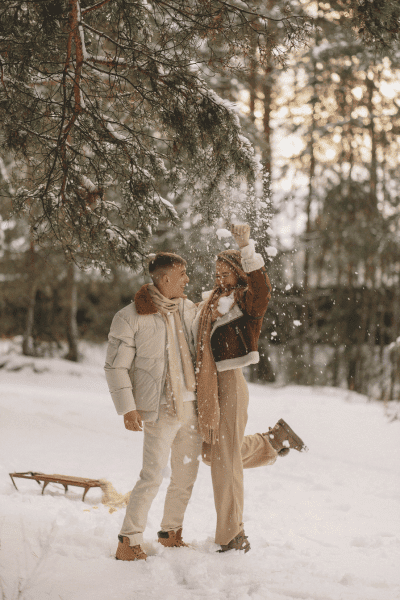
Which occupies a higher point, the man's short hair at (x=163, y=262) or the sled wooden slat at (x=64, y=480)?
the man's short hair at (x=163, y=262)

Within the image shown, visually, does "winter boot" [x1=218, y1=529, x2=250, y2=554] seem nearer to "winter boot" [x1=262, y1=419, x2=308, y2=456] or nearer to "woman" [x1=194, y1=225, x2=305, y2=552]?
"woman" [x1=194, y1=225, x2=305, y2=552]

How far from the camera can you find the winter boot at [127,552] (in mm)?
3402

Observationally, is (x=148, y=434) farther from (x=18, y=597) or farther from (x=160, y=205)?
(x=160, y=205)

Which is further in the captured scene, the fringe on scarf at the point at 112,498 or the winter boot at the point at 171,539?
the fringe on scarf at the point at 112,498

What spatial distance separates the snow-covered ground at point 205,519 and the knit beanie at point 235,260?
6.10 feet

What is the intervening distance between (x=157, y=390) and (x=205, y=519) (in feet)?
5.47

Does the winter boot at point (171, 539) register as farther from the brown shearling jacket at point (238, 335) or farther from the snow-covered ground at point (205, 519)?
the brown shearling jacket at point (238, 335)

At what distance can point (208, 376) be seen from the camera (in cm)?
370

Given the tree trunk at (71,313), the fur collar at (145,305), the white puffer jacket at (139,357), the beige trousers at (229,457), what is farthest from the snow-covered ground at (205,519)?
the tree trunk at (71,313)

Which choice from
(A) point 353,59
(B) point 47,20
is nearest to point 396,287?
(A) point 353,59

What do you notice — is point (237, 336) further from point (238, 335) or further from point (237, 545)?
point (237, 545)

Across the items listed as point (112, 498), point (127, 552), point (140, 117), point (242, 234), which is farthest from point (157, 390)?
point (140, 117)

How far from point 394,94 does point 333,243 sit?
3.77m

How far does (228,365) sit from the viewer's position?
3.71 m
